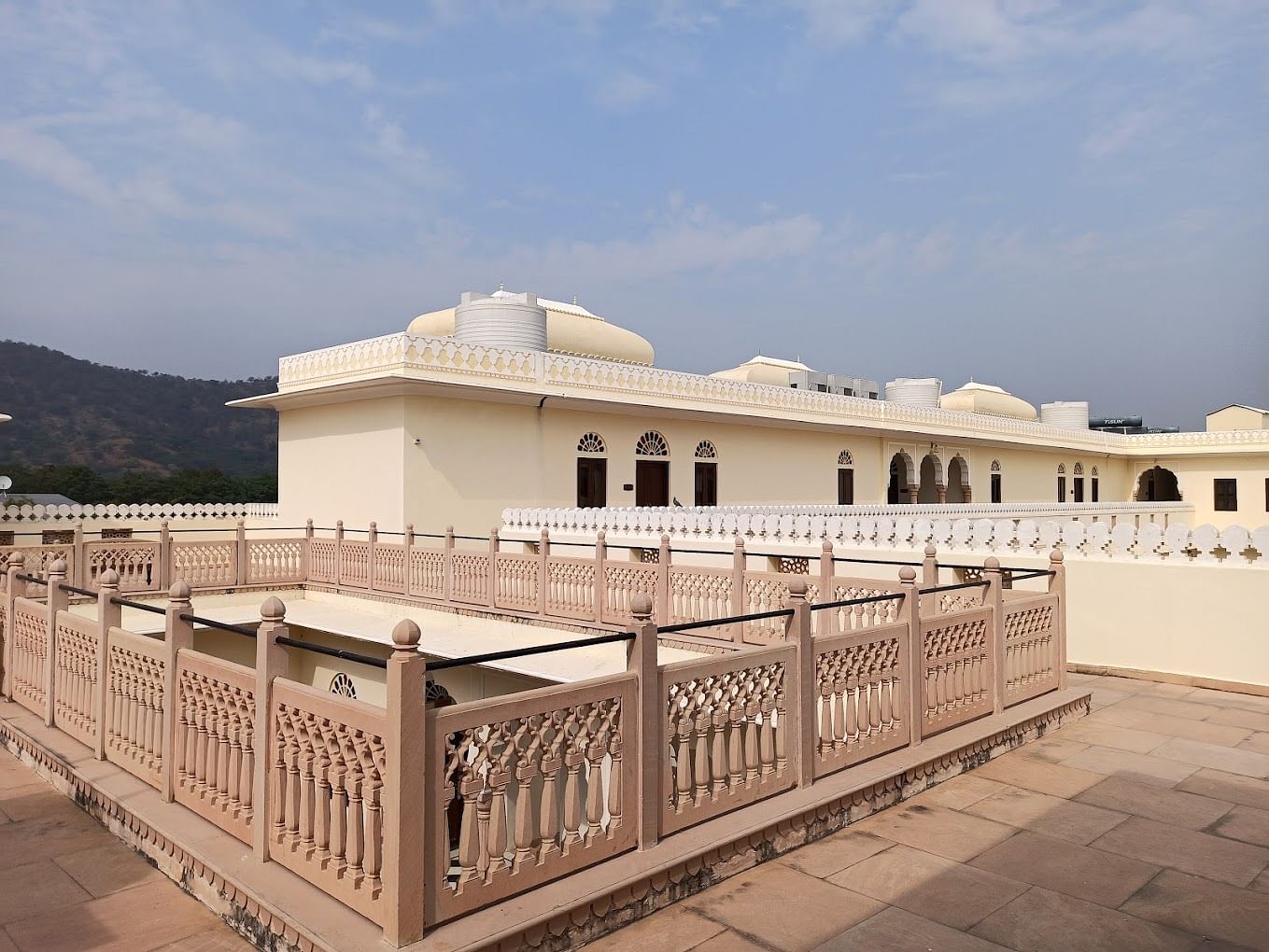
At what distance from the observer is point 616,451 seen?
16.7 meters

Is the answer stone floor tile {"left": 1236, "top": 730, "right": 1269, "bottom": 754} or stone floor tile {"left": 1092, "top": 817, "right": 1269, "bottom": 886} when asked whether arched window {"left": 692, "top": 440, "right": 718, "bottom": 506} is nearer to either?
stone floor tile {"left": 1236, "top": 730, "right": 1269, "bottom": 754}

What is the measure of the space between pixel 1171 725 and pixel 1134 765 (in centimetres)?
129

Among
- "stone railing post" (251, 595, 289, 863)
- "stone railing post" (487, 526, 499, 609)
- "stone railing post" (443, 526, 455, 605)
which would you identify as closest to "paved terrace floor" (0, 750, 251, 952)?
"stone railing post" (251, 595, 289, 863)

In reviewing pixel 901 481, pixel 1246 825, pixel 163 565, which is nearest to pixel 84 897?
pixel 1246 825

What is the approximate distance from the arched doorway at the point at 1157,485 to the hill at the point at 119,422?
42.9 metres

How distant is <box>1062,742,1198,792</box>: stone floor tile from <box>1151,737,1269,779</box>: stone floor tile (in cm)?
12

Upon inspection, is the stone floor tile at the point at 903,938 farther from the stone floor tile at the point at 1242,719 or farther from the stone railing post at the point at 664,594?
the stone railing post at the point at 664,594

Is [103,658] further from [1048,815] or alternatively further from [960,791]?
[1048,815]

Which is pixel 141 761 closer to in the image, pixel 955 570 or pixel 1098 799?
pixel 1098 799

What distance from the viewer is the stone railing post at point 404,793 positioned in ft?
9.32

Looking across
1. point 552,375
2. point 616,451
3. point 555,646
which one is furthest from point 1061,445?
point 555,646

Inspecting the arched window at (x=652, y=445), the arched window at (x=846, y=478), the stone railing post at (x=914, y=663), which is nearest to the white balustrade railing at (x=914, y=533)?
the arched window at (x=652, y=445)

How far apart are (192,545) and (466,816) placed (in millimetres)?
11537

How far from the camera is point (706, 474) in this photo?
18453mm
